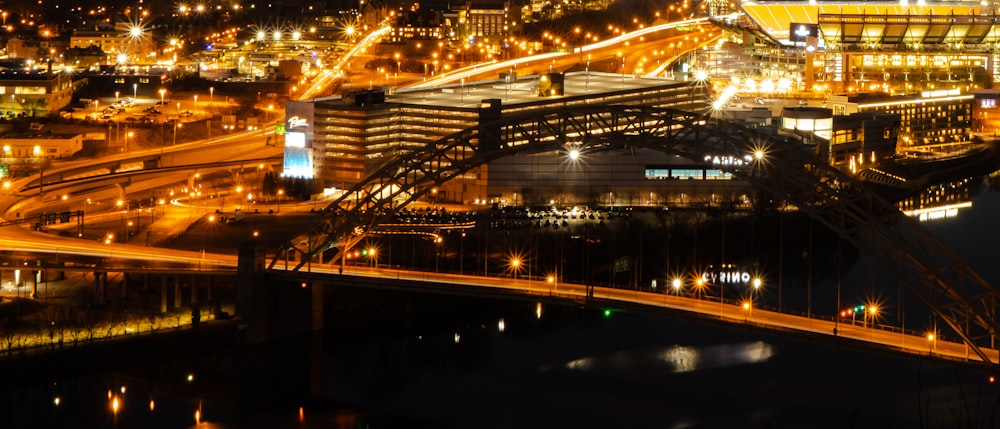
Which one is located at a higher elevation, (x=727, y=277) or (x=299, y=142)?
(x=299, y=142)

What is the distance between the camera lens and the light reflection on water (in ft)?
75.6

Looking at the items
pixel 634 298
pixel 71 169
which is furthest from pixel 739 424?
pixel 71 169

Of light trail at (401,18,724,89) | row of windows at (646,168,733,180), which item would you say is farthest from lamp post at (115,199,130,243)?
light trail at (401,18,724,89)

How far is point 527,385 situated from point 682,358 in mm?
2112

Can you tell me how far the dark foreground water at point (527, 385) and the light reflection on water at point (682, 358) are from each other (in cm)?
3

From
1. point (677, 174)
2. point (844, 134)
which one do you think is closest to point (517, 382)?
point (677, 174)

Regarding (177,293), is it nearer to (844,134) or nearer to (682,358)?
(682,358)

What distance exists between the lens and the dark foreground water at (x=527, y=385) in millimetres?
20891

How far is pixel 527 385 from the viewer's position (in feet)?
74.0

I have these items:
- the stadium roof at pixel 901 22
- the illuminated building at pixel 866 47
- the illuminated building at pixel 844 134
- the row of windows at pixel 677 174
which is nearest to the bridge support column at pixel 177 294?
the row of windows at pixel 677 174

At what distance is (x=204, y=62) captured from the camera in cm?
5962

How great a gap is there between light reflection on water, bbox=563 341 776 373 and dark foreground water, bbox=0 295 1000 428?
0.03 metres

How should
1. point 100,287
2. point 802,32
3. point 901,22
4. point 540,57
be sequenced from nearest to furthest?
point 100,287 → point 802,32 → point 901,22 → point 540,57

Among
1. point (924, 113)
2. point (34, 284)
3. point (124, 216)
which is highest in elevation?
point (924, 113)
